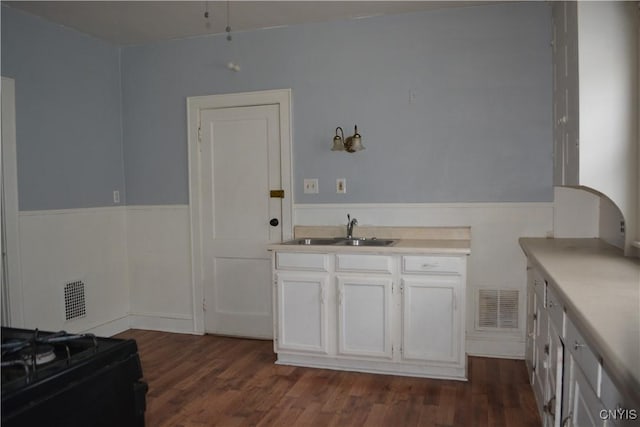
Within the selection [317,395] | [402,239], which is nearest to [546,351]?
[317,395]

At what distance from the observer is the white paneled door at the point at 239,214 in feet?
13.1

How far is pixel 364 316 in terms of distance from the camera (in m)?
3.22

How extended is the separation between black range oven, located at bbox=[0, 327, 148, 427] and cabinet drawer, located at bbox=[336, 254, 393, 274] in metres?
2.10

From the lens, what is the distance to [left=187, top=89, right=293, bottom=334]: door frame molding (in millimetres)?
3922

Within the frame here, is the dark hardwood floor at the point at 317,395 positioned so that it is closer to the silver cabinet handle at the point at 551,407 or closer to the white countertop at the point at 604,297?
the silver cabinet handle at the point at 551,407

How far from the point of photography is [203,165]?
4.18 m

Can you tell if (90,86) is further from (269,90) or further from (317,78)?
(317,78)

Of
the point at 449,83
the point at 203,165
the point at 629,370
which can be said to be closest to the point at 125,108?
the point at 203,165

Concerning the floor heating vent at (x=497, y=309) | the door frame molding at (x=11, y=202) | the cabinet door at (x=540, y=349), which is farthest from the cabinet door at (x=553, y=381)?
the door frame molding at (x=11, y=202)

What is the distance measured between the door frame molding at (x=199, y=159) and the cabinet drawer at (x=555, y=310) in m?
2.21

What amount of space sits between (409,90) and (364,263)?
1395 millimetres

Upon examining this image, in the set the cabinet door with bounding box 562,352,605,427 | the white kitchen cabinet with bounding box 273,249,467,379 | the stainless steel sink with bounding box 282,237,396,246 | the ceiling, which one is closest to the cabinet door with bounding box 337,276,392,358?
the white kitchen cabinet with bounding box 273,249,467,379

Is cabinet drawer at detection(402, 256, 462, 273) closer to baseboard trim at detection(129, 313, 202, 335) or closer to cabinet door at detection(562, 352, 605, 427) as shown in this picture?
cabinet door at detection(562, 352, 605, 427)

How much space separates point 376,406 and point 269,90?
254 centimetres
